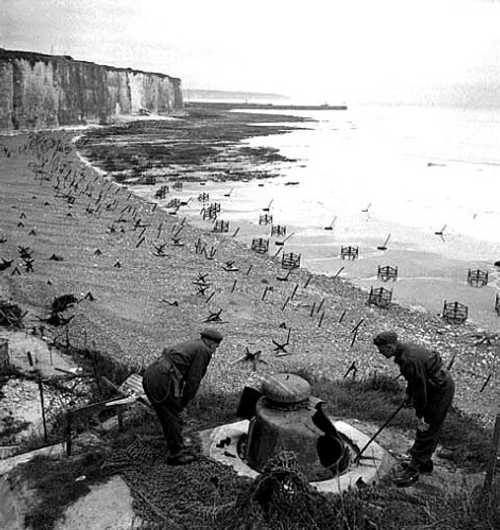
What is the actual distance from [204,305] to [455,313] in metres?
6.98

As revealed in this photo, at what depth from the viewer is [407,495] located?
6.23m

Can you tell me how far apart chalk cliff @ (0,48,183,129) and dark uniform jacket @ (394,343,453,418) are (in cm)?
6285

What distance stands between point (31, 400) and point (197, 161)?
42021mm

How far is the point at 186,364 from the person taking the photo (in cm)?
643

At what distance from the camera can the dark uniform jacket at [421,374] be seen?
6.40 meters

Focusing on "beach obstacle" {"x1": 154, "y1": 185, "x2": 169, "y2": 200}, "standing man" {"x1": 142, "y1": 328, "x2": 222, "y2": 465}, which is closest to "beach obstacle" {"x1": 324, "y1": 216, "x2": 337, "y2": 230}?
"beach obstacle" {"x1": 154, "y1": 185, "x2": 169, "y2": 200}

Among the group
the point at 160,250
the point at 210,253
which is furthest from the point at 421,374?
the point at 160,250

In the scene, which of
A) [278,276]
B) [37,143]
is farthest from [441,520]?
[37,143]

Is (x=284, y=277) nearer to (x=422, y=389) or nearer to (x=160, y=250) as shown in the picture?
(x=160, y=250)

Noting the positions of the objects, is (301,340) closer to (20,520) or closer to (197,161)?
(20,520)

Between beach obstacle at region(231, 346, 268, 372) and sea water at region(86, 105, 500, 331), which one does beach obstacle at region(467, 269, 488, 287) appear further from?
beach obstacle at region(231, 346, 268, 372)

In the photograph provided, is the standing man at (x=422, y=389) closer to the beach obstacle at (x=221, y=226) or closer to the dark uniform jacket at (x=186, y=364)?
the dark uniform jacket at (x=186, y=364)

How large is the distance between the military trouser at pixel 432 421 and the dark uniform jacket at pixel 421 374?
0.01m

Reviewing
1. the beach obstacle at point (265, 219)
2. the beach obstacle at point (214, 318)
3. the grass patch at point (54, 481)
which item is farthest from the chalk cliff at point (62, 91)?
the grass patch at point (54, 481)
